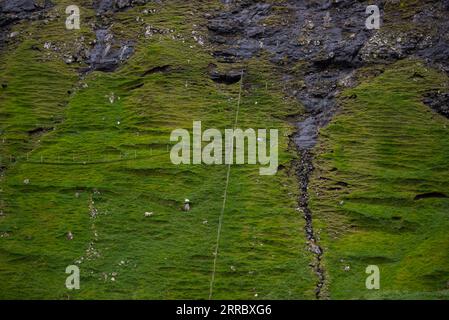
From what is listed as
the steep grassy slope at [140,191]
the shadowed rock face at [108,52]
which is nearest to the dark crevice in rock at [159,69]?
the steep grassy slope at [140,191]

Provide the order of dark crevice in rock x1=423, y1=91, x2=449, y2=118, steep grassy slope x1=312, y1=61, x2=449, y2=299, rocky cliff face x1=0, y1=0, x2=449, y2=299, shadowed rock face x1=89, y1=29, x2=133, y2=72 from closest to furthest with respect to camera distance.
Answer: steep grassy slope x1=312, y1=61, x2=449, y2=299 < rocky cliff face x1=0, y1=0, x2=449, y2=299 < dark crevice in rock x1=423, y1=91, x2=449, y2=118 < shadowed rock face x1=89, y1=29, x2=133, y2=72

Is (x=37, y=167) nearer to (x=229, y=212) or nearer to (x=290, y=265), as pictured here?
(x=229, y=212)

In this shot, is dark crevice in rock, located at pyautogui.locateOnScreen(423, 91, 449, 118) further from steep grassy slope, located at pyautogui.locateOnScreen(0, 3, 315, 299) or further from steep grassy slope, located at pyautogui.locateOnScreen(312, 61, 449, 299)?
steep grassy slope, located at pyautogui.locateOnScreen(0, 3, 315, 299)

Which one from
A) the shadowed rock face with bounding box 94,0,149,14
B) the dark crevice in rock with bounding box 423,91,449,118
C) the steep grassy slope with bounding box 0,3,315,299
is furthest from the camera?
the shadowed rock face with bounding box 94,0,149,14

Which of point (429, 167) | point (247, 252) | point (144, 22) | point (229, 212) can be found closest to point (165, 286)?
point (247, 252)

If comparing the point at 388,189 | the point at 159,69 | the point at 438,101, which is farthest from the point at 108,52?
the point at 388,189

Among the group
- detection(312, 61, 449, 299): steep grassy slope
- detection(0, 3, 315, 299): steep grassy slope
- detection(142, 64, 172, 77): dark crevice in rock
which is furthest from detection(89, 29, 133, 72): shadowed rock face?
detection(312, 61, 449, 299): steep grassy slope

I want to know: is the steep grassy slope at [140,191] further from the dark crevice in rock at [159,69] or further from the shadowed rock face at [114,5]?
the shadowed rock face at [114,5]
